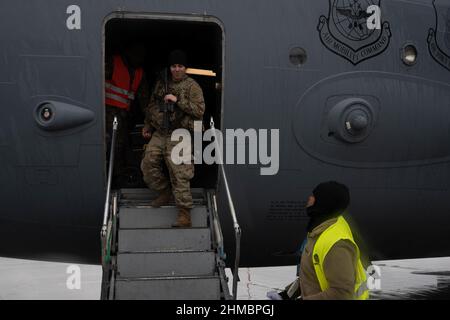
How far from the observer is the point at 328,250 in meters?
4.32

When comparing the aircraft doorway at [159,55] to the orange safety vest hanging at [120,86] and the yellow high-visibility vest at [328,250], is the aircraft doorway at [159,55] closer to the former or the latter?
the orange safety vest hanging at [120,86]

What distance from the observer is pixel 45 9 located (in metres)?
6.97

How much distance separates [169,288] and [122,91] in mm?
2555

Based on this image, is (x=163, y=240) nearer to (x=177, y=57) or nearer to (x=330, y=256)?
(x=177, y=57)

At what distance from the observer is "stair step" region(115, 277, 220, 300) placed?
20.3 feet

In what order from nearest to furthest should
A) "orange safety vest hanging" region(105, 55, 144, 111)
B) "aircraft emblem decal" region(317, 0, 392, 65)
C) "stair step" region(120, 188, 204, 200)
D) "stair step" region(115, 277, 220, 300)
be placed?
1. "stair step" region(115, 277, 220, 300)
2. "stair step" region(120, 188, 204, 200)
3. "aircraft emblem decal" region(317, 0, 392, 65)
4. "orange safety vest hanging" region(105, 55, 144, 111)

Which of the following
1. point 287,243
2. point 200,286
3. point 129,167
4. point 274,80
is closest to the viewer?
point 200,286

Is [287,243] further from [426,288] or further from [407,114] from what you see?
[426,288]

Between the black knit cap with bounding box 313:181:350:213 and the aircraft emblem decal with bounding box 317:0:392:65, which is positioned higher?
the aircraft emblem decal with bounding box 317:0:392:65

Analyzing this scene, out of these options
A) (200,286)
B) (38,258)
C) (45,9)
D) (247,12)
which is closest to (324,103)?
(247,12)

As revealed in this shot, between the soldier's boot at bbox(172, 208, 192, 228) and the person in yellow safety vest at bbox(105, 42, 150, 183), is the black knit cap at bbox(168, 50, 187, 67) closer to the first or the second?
the person in yellow safety vest at bbox(105, 42, 150, 183)

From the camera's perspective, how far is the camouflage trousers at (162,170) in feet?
22.5

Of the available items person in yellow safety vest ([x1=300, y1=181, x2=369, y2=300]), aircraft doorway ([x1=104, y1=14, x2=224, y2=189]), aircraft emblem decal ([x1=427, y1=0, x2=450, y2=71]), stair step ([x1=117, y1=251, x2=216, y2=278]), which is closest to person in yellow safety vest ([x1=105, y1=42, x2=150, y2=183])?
aircraft doorway ([x1=104, y1=14, x2=224, y2=189])

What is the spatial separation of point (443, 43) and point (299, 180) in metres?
2.41
